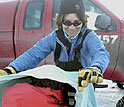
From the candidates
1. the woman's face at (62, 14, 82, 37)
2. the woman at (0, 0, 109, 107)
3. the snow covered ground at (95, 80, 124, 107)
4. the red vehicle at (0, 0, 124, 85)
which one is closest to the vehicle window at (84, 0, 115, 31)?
the red vehicle at (0, 0, 124, 85)

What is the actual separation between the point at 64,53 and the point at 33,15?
102 inches

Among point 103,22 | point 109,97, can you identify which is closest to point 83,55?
point 103,22

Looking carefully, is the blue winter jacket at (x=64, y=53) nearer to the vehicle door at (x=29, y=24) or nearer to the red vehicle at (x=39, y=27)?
the red vehicle at (x=39, y=27)

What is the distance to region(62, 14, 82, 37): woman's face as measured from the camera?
1.57 meters

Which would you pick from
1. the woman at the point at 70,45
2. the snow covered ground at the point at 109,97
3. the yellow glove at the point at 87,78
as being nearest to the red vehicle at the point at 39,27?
the snow covered ground at the point at 109,97

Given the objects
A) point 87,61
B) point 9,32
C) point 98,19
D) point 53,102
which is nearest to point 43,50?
point 87,61

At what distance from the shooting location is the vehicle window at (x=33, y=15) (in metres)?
3.87

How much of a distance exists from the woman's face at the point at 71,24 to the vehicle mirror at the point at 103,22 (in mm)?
1461

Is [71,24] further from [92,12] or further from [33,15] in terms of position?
[33,15]

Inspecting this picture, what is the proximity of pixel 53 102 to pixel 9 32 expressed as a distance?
3.14 meters

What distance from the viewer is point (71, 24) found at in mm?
1570

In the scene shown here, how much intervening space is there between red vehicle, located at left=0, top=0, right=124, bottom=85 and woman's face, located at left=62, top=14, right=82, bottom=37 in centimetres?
153

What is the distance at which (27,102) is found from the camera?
1075 mm

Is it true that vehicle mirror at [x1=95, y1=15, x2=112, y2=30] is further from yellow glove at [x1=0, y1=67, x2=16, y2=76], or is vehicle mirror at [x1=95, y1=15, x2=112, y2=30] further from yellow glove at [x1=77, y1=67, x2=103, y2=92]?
yellow glove at [x1=77, y1=67, x2=103, y2=92]
